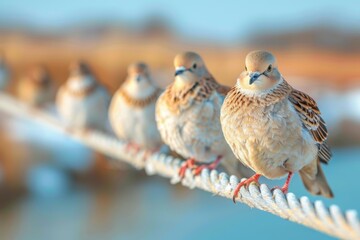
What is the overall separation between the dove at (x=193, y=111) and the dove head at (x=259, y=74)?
617mm

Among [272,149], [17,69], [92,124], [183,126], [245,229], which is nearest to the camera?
[272,149]

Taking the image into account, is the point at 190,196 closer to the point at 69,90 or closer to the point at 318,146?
the point at 69,90

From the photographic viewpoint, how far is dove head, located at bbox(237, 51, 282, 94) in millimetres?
2533

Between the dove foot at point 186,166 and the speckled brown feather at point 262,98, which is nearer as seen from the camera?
the speckled brown feather at point 262,98

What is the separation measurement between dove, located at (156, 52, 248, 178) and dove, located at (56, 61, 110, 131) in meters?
1.90

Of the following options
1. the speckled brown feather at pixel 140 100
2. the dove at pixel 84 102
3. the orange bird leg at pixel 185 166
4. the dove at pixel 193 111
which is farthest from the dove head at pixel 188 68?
the dove at pixel 84 102

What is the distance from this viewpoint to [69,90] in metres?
5.30

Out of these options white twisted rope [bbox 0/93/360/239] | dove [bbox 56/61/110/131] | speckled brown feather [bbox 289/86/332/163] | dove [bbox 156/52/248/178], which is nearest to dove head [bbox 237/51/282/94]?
speckled brown feather [bbox 289/86/332/163]

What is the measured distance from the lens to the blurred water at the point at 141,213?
9398mm

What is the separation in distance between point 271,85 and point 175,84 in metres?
0.82

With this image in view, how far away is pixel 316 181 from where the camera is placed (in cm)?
291

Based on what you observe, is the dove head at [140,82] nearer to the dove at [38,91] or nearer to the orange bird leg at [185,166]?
the orange bird leg at [185,166]

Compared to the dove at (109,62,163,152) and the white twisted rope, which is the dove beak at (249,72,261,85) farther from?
the dove at (109,62,163,152)

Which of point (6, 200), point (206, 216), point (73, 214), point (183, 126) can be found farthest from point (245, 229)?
point (183, 126)
